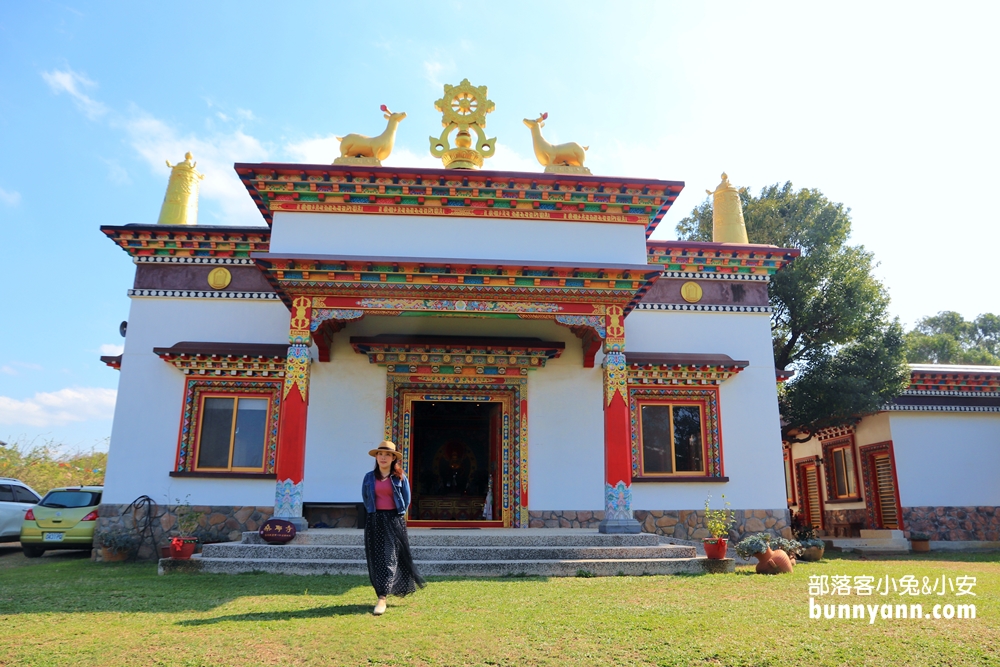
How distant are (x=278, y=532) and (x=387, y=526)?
3036 mm

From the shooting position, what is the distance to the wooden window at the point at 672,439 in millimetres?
11680

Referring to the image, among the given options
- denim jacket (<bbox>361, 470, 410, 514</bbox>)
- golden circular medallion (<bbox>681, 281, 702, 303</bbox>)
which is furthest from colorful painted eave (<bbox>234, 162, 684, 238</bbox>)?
denim jacket (<bbox>361, 470, 410, 514</bbox>)

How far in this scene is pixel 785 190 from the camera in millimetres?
17594

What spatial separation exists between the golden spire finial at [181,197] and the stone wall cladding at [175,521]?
4913mm

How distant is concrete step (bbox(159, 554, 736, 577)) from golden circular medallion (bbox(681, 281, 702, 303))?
218 inches

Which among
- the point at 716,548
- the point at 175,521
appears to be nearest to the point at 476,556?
the point at 716,548

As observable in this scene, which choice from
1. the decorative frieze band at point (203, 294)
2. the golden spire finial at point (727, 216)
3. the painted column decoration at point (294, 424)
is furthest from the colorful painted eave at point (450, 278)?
the golden spire finial at point (727, 216)

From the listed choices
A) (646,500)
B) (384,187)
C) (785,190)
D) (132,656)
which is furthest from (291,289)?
(785,190)

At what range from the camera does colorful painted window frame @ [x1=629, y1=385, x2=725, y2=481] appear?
1155 centimetres

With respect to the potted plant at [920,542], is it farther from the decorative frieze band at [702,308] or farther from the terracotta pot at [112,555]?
the terracotta pot at [112,555]

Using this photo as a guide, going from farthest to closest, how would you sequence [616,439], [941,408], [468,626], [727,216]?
[941,408]
[727,216]
[616,439]
[468,626]

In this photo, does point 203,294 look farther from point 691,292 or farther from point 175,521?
point 691,292

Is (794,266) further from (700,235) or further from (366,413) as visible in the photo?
(366,413)

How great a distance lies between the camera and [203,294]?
1162 centimetres
